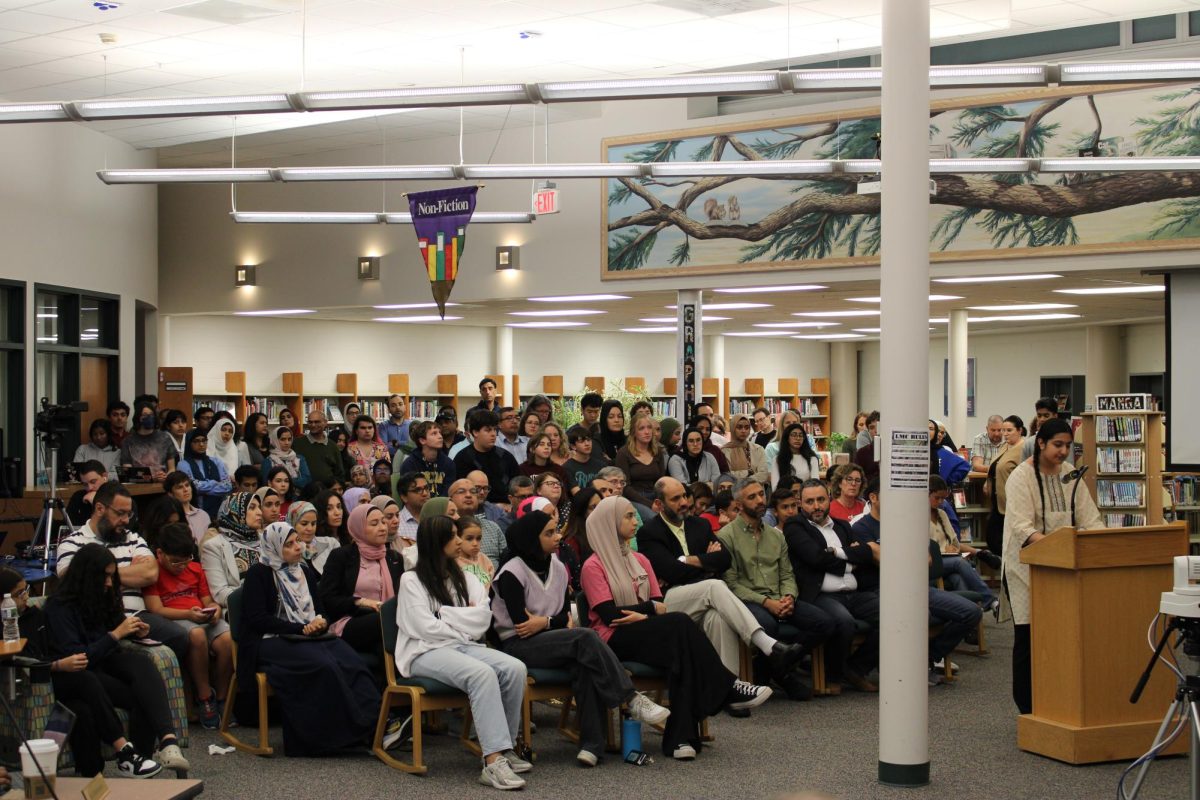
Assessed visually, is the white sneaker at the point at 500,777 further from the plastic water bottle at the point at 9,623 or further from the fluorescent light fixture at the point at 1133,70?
the fluorescent light fixture at the point at 1133,70

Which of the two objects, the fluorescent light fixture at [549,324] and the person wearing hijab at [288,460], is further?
the fluorescent light fixture at [549,324]

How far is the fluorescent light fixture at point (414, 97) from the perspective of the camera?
868cm

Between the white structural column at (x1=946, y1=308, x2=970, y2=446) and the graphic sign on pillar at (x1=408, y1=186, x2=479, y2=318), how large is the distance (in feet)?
24.2

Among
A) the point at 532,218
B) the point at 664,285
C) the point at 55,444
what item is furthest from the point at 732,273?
the point at 55,444

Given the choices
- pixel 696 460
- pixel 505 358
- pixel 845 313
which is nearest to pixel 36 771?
pixel 696 460

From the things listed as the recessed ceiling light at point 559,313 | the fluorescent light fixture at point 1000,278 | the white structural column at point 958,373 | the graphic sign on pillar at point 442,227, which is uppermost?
the graphic sign on pillar at point 442,227

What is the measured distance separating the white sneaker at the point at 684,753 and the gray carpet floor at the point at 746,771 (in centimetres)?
4

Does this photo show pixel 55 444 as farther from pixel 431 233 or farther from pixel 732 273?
pixel 732 273

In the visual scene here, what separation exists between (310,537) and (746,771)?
95.5 inches

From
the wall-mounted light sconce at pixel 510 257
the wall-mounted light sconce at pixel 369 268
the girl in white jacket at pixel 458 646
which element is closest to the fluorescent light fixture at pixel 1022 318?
the wall-mounted light sconce at pixel 510 257

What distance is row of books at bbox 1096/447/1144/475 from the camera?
40.3 feet

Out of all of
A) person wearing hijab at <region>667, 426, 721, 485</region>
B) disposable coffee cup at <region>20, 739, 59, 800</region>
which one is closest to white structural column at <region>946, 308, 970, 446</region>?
person wearing hijab at <region>667, 426, 721, 485</region>

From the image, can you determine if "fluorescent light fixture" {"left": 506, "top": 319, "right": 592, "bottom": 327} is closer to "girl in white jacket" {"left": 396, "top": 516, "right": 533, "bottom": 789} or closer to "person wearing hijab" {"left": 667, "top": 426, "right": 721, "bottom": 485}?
"person wearing hijab" {"left": 667, "top": 426, "right": 721, "bottom": 485}

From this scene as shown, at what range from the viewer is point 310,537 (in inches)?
267
